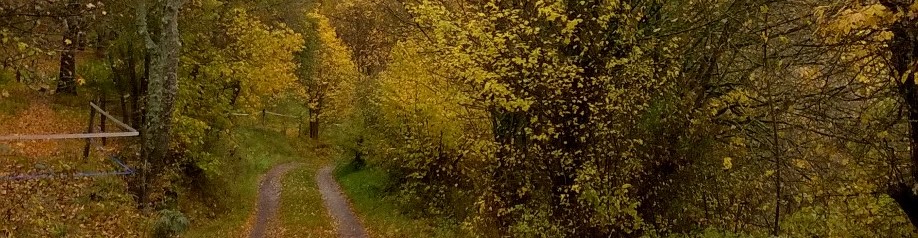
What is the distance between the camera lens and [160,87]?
1412cm

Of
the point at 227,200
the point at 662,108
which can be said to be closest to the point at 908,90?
the point at 662,108

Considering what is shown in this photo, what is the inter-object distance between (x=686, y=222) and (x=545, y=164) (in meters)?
2.34

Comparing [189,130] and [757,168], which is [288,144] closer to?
[189,130]

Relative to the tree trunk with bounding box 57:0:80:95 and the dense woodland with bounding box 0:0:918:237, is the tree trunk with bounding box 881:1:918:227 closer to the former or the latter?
the dense woodland with bounding box 0:0:918:237

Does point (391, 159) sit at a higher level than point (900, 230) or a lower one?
lower

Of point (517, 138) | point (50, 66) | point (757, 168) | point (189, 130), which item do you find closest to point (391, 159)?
point (189, 130)

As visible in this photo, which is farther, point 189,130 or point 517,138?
point 189,130

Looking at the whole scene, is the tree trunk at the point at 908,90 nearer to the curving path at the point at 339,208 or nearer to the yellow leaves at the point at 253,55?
the curving path at the point at 339,208

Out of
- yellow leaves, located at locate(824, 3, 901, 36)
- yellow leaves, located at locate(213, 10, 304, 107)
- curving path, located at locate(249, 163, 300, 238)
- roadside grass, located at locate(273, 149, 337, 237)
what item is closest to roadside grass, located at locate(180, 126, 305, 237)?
curving path, located at locate(249, 163, 300, 238)

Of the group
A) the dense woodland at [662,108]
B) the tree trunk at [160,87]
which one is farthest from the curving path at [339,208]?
the tree trunk at [160,87]

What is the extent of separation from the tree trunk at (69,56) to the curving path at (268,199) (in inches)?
251

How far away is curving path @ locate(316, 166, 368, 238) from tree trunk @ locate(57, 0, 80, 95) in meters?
8.35

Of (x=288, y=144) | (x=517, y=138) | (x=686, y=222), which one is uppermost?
(x=517, y=138)

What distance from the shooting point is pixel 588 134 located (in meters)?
10.3
